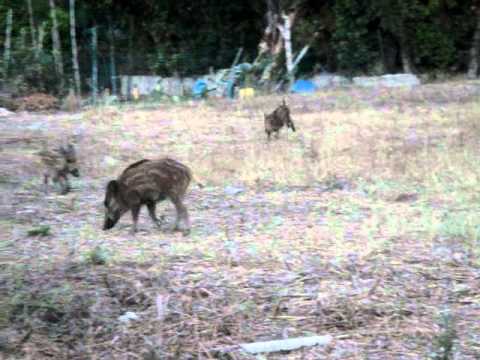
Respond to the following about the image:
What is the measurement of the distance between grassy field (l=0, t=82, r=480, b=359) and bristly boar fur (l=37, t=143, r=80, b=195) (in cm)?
20

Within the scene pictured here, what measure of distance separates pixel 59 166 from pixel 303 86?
17.2m

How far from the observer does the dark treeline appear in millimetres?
27594

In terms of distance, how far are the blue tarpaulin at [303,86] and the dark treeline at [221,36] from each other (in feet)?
3.77

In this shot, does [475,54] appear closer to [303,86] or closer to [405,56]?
[405,56]

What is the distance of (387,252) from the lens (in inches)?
280

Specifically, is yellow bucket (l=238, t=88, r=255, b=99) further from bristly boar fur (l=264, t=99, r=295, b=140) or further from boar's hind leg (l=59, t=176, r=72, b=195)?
Answer: boar's hind leg (l=59, t=176, r=72, b=195)

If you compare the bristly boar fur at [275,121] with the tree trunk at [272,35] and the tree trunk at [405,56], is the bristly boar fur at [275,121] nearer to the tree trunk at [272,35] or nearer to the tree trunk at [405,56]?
the tree trunk at [272,35]

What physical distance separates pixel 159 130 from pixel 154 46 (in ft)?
52.9

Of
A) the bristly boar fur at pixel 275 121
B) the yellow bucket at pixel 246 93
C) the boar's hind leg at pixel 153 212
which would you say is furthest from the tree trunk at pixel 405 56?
the boar's hind leg at pixel 153 212

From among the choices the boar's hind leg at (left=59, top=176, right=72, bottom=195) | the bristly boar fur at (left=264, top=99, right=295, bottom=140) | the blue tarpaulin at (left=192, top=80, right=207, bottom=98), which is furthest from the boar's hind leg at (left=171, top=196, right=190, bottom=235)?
the blue tarpaulin at (left=192, top=80, right=207, bottom=98)

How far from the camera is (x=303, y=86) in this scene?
27750mm

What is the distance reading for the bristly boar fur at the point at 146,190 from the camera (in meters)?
8.47

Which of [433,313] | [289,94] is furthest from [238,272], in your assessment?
[289,94]

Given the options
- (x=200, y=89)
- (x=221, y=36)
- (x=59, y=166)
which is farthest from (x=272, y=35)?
(x=59, y=166)
